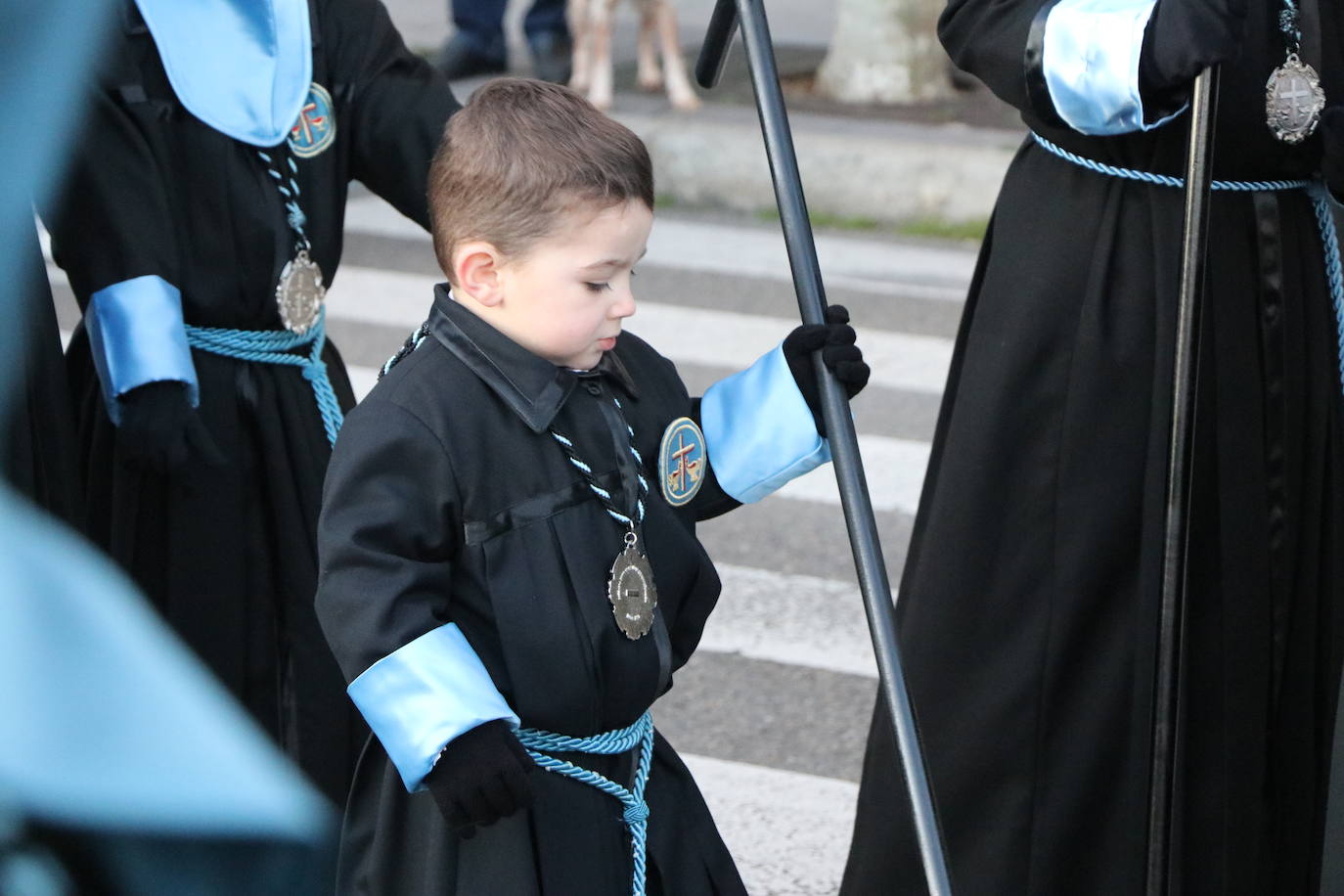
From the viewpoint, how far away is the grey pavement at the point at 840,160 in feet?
26.3

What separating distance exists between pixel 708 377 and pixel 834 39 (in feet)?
13.0

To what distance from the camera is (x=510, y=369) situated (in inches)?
82.8

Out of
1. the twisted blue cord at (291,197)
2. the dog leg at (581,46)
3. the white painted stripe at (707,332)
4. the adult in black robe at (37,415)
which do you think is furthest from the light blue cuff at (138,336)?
the dog leg at (581,46)

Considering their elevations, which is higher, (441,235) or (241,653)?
(441,235)

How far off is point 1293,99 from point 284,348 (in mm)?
1380

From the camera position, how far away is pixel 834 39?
31.0ft

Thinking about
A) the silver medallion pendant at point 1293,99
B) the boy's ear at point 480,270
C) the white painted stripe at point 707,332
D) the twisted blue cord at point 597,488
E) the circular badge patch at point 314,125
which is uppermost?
the silver medallion pendant at point 1293,99

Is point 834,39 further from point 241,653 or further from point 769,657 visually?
point 241,653

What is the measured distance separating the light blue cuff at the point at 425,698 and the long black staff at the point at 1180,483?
69 centimetres

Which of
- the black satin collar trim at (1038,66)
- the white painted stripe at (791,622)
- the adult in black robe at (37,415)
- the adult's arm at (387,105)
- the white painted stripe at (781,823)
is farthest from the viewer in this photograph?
the white painted stripe at (791,622)

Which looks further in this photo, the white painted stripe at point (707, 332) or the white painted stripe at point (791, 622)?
the white painted stripe at point (707, 332)

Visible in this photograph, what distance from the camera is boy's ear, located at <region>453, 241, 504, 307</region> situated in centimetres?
210

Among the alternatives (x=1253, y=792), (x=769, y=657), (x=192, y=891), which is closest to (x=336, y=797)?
(x=1253, y=792)

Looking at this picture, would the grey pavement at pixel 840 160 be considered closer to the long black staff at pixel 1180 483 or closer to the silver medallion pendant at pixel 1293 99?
the silver medallion pendant at pixel 1293 99
